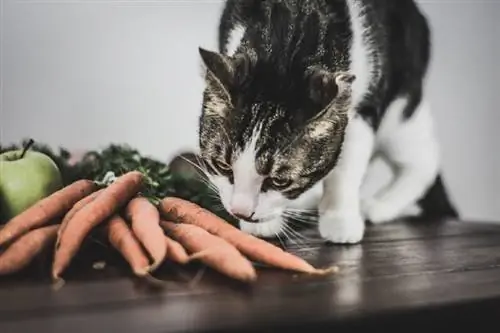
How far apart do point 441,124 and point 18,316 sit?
1.03m

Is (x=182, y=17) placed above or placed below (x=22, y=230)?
above

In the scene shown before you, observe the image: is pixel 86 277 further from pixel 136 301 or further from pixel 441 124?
pixel 441 124

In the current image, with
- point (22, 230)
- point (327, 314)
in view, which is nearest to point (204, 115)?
point (22, 230)

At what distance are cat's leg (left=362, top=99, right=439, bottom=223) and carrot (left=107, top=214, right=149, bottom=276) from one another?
560mm

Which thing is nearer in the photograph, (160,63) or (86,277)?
(86,277)

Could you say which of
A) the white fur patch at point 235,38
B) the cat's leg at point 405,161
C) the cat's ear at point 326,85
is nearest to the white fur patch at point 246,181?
Result: the cat's ear at point 326,85

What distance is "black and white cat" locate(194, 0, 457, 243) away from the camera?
98 cm

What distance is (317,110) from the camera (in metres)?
0.99

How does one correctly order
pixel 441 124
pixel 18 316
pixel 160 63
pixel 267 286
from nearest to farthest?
pixel 18 316 → pixel 267 286 → pixel 160 63 → pixel 441 124

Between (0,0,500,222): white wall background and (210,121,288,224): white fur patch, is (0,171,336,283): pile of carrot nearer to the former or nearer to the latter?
(210,121,288,224): white fur patch

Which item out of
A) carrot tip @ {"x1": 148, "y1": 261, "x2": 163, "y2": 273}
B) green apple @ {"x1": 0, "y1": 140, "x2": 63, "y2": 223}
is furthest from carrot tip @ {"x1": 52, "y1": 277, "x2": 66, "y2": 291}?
green apple @ {"x1": 0, "y1": 140, "x2": 63, "y2": 223}

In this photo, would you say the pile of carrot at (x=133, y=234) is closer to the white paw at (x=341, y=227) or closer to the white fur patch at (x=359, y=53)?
the white paw at (x=341, y=227)

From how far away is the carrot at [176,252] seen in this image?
859 mm

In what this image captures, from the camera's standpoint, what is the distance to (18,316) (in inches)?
25.5
